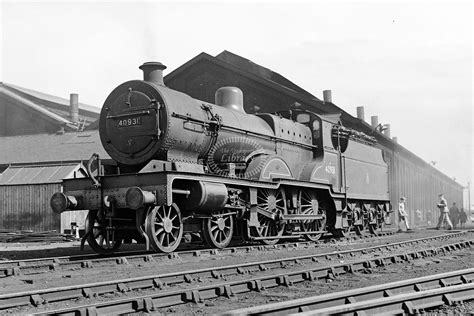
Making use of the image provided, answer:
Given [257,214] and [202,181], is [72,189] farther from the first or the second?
[257,214]

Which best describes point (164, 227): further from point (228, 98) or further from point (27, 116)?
point (27, 116)

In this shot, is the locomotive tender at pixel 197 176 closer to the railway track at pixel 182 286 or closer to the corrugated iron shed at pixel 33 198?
the railway track at pixel 182 286

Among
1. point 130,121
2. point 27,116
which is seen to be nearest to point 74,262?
point 130,121

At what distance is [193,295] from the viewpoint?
19.0 ft

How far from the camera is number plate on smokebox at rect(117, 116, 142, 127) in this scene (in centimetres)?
1050

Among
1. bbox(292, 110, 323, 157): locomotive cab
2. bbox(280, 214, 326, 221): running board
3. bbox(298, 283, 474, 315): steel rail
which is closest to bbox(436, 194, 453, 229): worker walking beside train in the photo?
bbox(292, 110, 323, 157): locomotive cab

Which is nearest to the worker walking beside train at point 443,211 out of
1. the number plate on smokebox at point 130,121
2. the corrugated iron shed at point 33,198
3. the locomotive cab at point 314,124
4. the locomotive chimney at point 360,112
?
the locomotive cab at point 314,124

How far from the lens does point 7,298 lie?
5508mm

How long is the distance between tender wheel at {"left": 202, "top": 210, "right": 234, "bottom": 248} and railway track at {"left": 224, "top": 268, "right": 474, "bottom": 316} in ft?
17.3

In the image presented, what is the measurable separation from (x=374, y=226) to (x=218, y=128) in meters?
8.51

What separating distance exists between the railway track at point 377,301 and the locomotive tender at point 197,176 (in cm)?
479

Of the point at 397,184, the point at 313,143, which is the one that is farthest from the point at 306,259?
the point at 397,184

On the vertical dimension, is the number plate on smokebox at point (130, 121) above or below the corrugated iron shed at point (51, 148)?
below

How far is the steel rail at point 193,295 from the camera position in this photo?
197 inches
